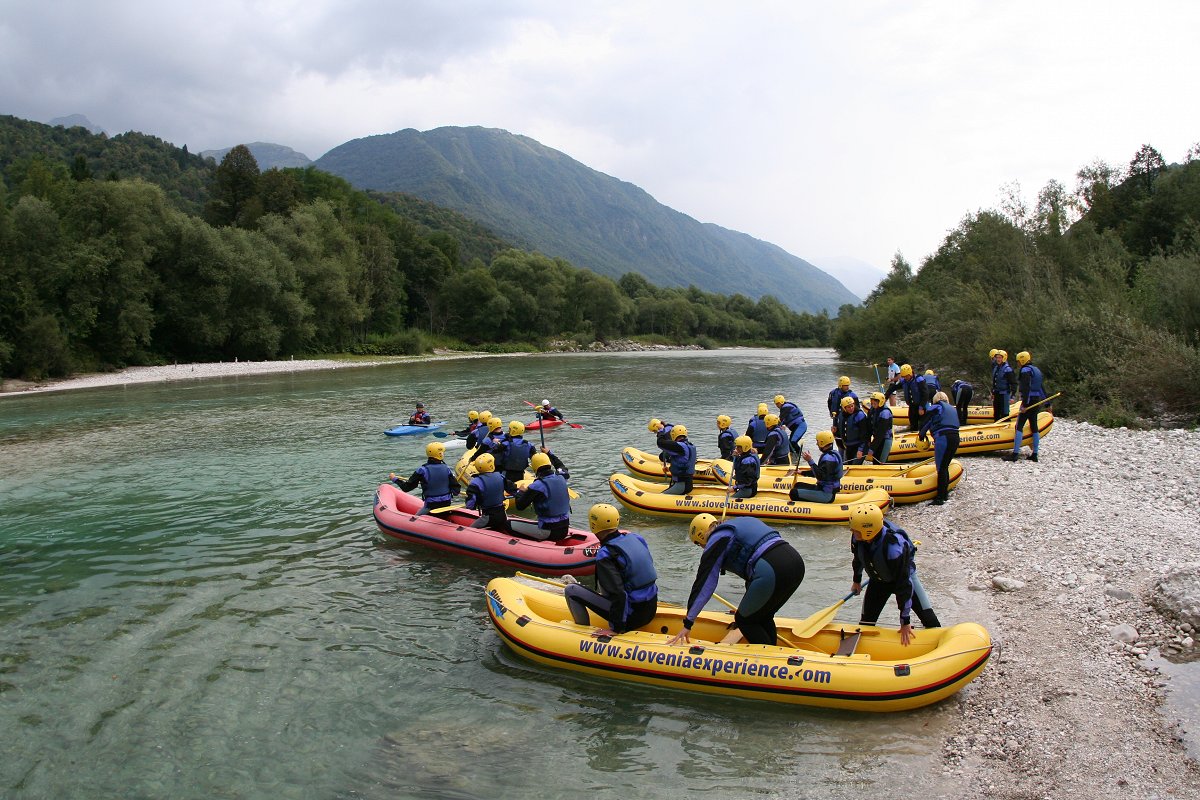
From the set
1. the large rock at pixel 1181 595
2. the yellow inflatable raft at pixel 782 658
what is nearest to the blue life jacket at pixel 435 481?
the yellow inflatable raft at pixel 782 658

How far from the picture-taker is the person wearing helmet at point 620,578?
291 inches

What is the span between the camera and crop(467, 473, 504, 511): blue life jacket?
11.2 meters

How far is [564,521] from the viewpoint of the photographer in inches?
426

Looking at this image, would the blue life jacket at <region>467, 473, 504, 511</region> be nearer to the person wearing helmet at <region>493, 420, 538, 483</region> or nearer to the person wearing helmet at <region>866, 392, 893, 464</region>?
the person wearing helmet at <region>493, 420, 538, 483</region>

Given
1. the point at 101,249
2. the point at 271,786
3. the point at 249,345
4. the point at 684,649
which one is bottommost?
the point at 271,786

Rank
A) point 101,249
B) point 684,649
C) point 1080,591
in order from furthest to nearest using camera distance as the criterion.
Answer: point 101,249 < point 1080,591 < point 684,649

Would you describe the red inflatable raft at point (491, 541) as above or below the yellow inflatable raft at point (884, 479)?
below

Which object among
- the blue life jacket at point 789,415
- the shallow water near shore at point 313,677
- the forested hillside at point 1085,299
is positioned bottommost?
the shallow water near shore at point 313,677

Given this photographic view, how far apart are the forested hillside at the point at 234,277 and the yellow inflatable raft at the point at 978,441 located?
4476cm

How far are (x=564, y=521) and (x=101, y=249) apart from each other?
157ft

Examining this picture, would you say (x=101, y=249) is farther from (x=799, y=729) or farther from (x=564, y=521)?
(x=799, y=729)

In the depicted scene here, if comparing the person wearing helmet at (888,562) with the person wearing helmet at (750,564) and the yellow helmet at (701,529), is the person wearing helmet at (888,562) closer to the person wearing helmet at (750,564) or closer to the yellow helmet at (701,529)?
the person wearing helmet at (750,564)

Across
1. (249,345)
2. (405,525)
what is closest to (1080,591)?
(405,525)

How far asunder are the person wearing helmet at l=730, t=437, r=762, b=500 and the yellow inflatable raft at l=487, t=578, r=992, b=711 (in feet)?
16.1
